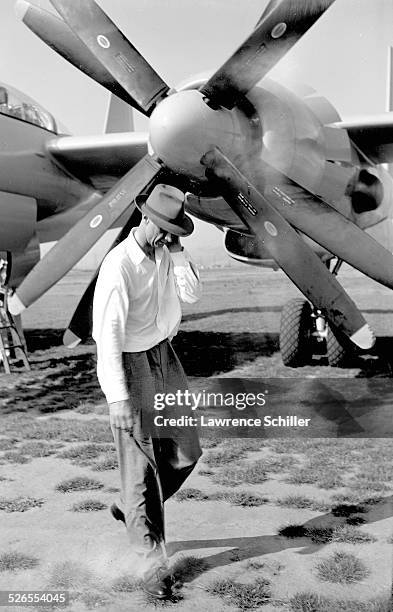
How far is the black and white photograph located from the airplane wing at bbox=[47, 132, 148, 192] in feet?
4.76

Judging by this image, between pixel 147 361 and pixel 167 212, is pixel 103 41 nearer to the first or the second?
pixel 167 212

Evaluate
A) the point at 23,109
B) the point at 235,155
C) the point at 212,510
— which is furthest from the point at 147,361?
the point at 23,109

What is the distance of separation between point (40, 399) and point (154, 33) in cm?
357

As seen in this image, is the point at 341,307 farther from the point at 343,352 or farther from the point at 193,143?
the point at 343,352

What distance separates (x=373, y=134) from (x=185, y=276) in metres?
2.94

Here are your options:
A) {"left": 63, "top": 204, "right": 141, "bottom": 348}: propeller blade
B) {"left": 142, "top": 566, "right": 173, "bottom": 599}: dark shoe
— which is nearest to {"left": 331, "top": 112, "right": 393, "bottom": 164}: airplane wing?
{"left": 63, "top": 204, "right": 141, "bottom": 348}: propeller blade

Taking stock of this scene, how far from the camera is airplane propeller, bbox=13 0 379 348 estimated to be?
3754mm

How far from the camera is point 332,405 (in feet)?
16.3

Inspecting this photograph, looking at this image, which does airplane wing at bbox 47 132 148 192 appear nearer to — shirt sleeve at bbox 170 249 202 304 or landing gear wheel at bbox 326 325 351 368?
landing gear wheel at bbox 326 325 351 368

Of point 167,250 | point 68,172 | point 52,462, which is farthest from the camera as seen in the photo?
point 68,172

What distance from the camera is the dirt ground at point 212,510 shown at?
2.97 meters

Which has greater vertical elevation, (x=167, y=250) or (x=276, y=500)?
(x=167, y=250)

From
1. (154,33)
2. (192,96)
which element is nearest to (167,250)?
(192,96)

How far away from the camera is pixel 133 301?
3277 millimetres
